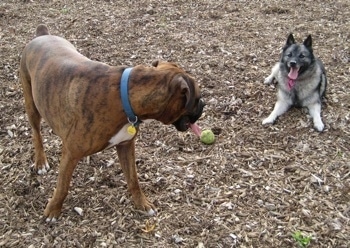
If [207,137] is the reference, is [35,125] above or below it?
above

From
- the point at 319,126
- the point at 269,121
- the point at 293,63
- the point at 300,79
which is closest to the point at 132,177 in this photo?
the point at 269,121

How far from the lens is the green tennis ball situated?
162 inches

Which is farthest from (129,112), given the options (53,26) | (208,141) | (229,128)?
(53,26)

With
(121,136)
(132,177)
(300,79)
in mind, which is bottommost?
(300,79)

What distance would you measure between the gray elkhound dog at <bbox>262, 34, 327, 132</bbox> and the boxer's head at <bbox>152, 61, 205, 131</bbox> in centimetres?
208

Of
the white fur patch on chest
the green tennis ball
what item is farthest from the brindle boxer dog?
the green tennis ball

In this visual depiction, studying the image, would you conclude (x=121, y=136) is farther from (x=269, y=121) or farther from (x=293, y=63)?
(x=293, y=63)

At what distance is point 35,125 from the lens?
356 centimetres

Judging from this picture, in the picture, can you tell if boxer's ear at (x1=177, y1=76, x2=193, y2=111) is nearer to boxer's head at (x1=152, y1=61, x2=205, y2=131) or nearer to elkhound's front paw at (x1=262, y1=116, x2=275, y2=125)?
boxer's head at (x1=152, y1=61, x2=205, y2=131)

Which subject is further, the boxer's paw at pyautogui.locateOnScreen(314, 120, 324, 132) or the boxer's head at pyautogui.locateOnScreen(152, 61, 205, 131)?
the boxer's paw at pyautogui.locateOnScreen(314, 120, 324, 132)

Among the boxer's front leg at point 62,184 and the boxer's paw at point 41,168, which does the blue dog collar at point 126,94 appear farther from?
the boxer's paw at point 41,168

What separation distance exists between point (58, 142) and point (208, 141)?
1.56 metres

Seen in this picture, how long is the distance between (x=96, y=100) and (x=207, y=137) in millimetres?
1711

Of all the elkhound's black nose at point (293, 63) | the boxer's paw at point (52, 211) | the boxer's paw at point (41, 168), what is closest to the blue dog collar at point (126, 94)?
the boxer's paw at point (52, 211)
